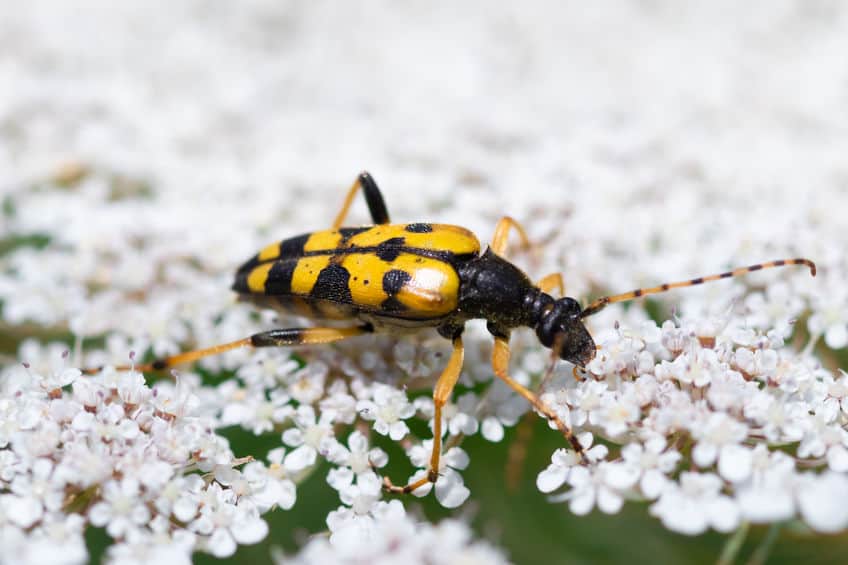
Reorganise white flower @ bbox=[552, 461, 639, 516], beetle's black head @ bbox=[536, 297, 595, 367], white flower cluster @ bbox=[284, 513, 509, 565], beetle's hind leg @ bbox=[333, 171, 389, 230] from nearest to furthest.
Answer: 1. white flower cluster @ bbox=[284, 513, 509, 565]
2. white flower @ bbox=[552, 461, 639, 516]
3. beetle's black head @ bbox=[536, 297, 595, 367]
4. beetle's hind leg @ bbox=[333, 171, 389, 230]

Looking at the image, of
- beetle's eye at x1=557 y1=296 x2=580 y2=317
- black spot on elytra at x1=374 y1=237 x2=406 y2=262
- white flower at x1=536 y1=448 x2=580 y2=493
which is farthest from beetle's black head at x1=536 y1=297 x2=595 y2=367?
black spot on elytra at x1=374 y1=237 x2=406 y2=262

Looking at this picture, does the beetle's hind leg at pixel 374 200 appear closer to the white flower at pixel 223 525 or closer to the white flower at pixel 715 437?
the white flower at pixel 223 525

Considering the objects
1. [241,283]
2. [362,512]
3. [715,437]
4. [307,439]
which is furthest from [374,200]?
[715,437]

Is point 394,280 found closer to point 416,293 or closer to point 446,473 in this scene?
point 416,293

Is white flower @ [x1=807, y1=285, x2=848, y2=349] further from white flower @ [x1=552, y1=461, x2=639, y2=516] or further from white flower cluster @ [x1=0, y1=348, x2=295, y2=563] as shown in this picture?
white flower cluster @ [x1=0, y1=348, x2=295, y2=563]

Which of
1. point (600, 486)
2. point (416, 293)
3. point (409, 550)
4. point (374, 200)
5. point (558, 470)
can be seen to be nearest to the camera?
point (409, 550)
